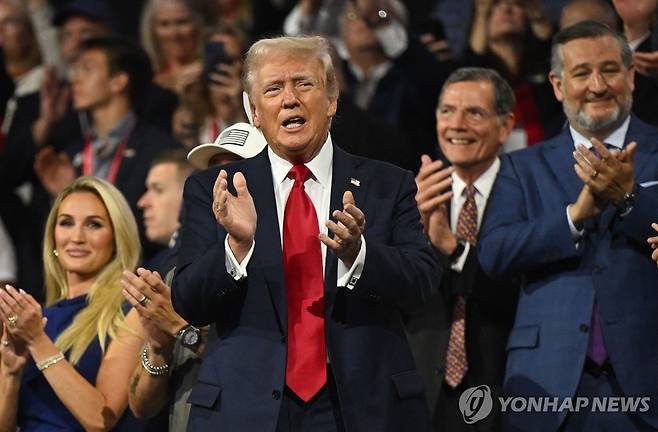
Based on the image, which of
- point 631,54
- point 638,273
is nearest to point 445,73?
point 631,54

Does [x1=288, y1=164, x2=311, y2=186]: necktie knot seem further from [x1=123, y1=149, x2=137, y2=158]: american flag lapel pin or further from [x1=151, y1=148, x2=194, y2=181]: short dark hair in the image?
[x1=123, y1=149, x2=137, y2=158]: american flag lapel pin

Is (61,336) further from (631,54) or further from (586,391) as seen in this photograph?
(631,54)

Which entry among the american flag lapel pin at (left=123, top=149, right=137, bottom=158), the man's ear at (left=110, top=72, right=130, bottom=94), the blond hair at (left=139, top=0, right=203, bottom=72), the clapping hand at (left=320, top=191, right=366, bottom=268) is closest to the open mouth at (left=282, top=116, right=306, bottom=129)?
the clapping hand at (left=320, top=191, right=366, bottom=268)

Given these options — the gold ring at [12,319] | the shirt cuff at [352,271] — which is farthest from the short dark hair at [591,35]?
the gold ring at [12,319]

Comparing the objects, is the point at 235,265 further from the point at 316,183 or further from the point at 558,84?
the point at 558,84

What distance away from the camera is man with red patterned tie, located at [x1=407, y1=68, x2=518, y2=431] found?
471cm

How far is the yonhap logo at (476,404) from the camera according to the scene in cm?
465

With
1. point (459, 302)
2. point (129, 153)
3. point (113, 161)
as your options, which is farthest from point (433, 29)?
point (459, 302)

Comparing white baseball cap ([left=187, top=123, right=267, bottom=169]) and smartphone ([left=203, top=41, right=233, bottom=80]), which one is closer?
white baseball cap ([left=187, top=123, right=267, bottom=169])

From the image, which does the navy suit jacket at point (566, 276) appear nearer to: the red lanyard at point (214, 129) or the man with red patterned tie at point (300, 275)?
the man with red patterned tie at point (300, 275)

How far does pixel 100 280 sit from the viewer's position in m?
4.94

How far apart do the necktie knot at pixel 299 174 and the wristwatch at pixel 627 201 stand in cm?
112

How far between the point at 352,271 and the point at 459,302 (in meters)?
1.33

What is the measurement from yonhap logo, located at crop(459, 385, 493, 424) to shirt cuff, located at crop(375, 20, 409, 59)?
2.68 m
